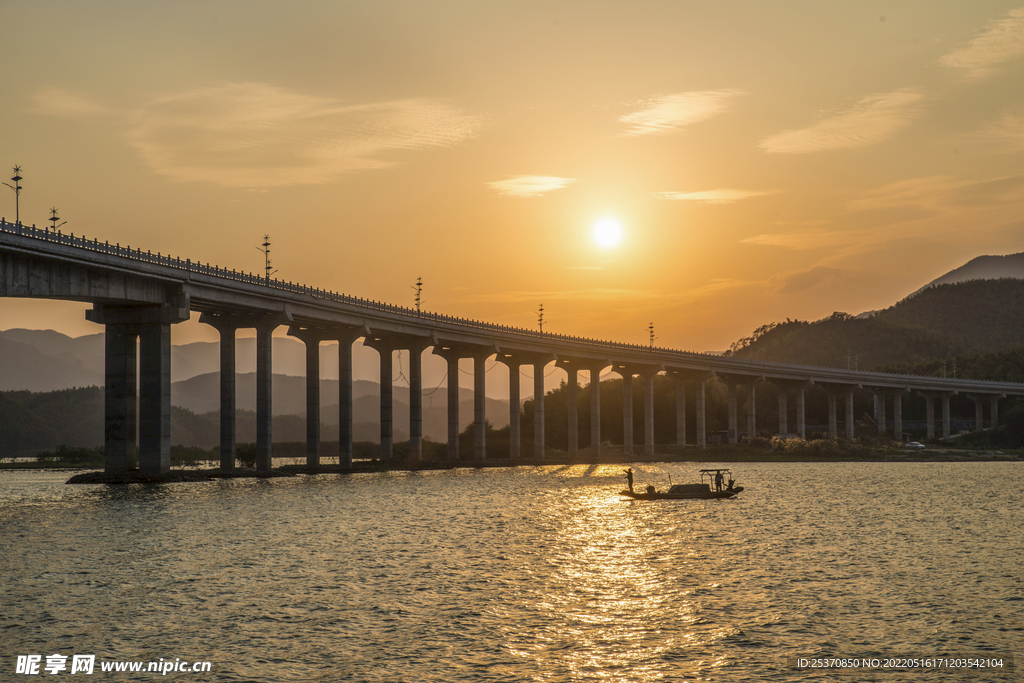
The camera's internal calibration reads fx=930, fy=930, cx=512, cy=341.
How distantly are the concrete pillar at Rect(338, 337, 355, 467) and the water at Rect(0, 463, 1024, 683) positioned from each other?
43879mm

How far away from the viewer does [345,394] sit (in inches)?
4897

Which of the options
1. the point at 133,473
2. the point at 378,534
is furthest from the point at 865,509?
the point at 133,473

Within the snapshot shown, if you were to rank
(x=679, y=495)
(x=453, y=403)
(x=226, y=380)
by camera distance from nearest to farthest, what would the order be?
(x=679, y=495) → (x=226, y=380) → (x=453, y=403)

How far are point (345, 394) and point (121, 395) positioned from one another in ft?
119

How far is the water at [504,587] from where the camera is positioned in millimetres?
29578

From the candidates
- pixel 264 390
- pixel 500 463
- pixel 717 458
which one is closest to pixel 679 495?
pixel 264 390

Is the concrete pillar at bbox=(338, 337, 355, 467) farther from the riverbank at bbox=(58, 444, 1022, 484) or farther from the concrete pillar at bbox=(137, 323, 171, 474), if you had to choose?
the concrete pillar at bbox=(137, 323, 171, 474)

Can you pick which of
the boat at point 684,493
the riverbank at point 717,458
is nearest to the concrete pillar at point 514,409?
the riverbank at point 717,458

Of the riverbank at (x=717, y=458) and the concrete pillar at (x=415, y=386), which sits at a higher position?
the concrete pillar at (x=415, y=386)

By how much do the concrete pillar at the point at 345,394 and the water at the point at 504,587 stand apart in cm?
4388

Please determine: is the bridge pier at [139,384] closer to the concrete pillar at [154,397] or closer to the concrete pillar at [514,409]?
the concrete pillar at [154,397]

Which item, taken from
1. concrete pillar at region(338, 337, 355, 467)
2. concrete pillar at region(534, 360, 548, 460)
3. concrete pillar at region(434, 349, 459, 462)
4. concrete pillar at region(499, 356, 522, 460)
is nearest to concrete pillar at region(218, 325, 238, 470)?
concrete pillar at region(338, 337, 355, 467)

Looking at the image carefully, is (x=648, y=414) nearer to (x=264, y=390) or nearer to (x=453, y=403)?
(x=453, y=403)

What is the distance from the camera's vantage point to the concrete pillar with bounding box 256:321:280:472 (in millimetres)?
108875
